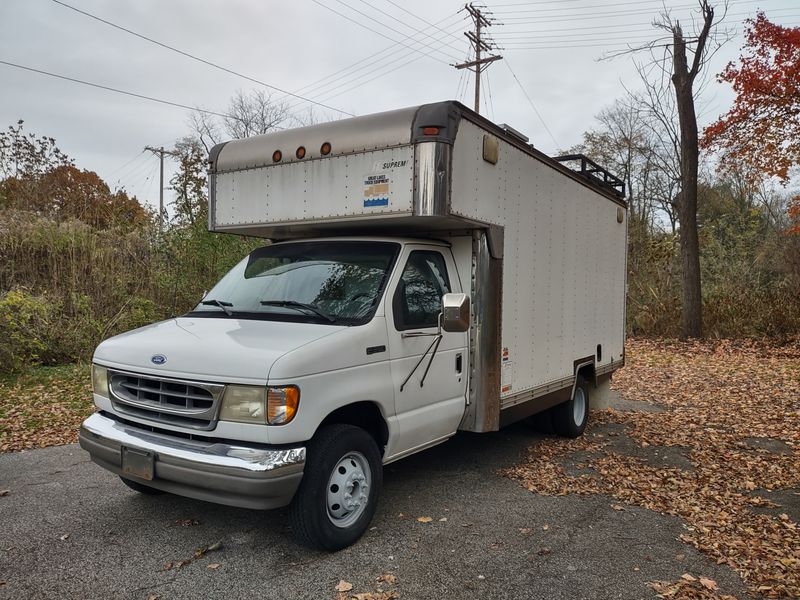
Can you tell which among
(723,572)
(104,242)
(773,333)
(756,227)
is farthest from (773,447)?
(756,227)

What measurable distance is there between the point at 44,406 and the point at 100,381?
456 centimetres

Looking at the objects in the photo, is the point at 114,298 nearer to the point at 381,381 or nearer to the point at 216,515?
the point at 216,515

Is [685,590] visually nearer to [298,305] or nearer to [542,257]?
[298,305]

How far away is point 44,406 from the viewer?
7.81 metres

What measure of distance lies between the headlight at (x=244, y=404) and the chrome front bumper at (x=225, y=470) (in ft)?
0.57

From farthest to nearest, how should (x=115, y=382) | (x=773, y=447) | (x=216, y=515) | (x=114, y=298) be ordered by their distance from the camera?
(x=114, y=298)
(x=773, y=447)
(x=216, y=515)
(x=115, y=382)

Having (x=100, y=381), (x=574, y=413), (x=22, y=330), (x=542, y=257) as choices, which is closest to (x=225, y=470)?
(x=100, y=381)

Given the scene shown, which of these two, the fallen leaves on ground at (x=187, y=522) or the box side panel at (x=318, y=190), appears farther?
the box side panel at (x=318, y=190)

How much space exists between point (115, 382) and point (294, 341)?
1.33m

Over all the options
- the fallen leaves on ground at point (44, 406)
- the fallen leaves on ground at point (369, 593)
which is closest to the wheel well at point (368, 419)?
the fallen leaves on ground at point (369, 593)

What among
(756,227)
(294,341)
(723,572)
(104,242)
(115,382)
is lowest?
(723,572)

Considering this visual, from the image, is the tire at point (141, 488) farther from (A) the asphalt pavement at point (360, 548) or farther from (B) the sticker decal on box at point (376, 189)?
(B) the sticker decal on box at point (376, 189)

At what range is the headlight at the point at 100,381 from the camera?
4074 millimetres

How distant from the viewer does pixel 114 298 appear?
39.1 feet
